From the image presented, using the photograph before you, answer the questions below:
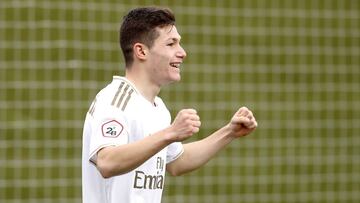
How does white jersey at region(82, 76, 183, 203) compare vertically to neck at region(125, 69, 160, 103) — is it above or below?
below

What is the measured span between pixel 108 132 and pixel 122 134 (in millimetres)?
57

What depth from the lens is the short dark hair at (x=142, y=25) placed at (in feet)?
15.6

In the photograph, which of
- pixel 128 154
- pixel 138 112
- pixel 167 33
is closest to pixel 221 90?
pixel 167 33

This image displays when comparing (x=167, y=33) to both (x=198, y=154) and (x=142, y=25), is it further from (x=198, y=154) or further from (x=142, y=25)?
(x=198, y=154)

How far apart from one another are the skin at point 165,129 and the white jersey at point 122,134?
0.08 metres

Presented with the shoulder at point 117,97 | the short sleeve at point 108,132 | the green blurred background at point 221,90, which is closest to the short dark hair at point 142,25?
the shoulder at point 117,97

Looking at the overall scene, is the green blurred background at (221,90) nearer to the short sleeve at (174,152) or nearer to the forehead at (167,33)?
the short sleeve at (174,152)

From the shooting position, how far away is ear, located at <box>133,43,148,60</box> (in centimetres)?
476

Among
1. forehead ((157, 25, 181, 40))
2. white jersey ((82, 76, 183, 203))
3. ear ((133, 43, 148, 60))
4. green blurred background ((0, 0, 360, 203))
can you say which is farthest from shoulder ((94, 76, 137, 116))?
green blurred background ((0, 0, 360, 203))

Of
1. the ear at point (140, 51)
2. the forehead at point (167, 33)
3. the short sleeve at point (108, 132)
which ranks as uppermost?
the forehead at point (167, 33)

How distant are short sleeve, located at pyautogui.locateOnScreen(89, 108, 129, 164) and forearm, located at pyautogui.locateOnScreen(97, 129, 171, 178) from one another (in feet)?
0.11

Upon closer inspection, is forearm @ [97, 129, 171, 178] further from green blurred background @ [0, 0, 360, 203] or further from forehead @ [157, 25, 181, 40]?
green blurred background @ [0, 0, 360, 203]

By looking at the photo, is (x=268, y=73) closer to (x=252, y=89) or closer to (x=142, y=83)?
(x=252, y=89)

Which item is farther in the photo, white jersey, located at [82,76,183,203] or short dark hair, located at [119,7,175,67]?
short dark hair, located at [119,7,175,67]
